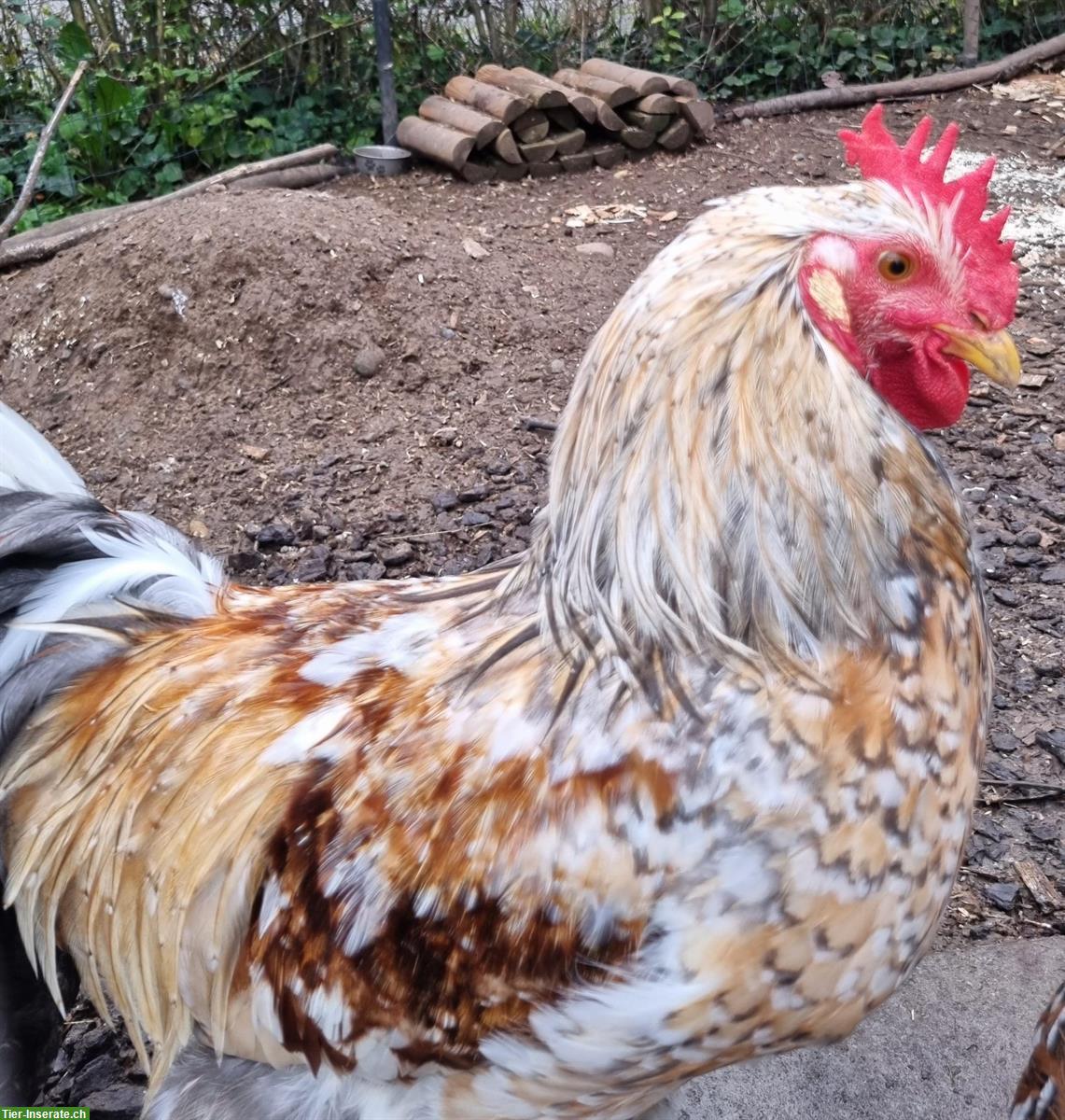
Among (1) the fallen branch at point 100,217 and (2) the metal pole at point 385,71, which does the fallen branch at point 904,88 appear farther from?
(1) the fallen branch at point 100,217

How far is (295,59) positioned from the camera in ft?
24.6

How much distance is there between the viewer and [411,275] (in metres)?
5.00

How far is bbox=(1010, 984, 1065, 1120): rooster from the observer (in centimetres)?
182

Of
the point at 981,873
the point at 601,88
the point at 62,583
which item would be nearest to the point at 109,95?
the point at 601,88

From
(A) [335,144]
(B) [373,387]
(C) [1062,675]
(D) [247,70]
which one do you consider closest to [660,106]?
(A) [335,144]

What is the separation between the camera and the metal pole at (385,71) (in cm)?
681

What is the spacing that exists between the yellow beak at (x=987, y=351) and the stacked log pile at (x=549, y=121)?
5.31 metres

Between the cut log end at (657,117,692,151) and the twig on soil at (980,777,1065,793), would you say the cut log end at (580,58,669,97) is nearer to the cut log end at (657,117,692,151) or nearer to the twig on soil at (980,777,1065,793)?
the cut log end at (657,117,692,151)

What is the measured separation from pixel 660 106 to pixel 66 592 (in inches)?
228

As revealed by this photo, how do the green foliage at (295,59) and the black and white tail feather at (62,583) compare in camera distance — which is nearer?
the black and white tail feather at (62,583)

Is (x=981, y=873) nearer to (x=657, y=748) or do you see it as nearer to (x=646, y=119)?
(x=657, y=748)

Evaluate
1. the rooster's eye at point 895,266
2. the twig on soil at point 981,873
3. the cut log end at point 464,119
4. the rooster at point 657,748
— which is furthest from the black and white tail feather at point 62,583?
the cut log end at point 464,119

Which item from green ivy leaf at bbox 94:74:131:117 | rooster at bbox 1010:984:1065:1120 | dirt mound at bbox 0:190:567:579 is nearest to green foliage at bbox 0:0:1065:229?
green ivy leaf at bbox 94:74:131:117

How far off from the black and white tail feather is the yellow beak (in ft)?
4.81
